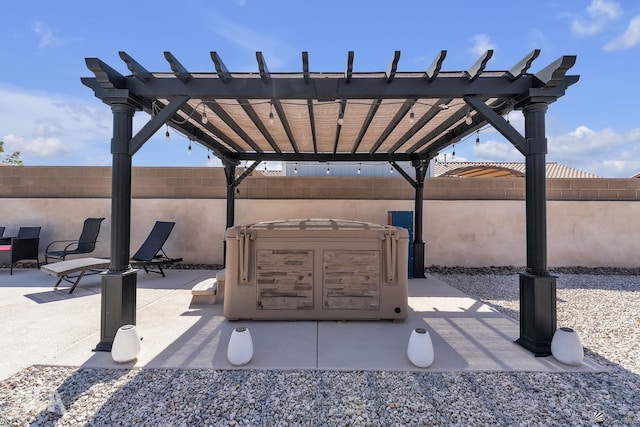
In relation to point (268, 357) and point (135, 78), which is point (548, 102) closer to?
point (268, 357)

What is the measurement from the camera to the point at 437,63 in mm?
2842

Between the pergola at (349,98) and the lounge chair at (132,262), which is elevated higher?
the pergola at (349,98)

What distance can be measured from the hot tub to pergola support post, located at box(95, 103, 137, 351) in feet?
3.32

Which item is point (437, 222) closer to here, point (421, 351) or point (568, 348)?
point (568, 348)

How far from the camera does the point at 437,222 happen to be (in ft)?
23.5

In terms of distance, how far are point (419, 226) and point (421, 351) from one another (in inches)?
167

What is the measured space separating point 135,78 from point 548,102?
4.20m

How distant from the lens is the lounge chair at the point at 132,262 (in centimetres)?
498

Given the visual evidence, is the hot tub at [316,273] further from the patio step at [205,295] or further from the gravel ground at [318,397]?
the gravel ground at [318,397]

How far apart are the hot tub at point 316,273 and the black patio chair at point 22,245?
588 centimetres

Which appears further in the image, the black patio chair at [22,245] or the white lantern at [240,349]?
the black patio chair at [22,245]

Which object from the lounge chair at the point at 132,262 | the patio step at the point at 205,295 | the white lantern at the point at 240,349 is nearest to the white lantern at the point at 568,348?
the white lantern at the point at 240,349

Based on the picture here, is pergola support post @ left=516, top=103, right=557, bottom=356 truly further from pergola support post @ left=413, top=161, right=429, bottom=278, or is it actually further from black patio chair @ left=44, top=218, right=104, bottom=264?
black patio chair @ left=44, top=218, right=104, bottom=264

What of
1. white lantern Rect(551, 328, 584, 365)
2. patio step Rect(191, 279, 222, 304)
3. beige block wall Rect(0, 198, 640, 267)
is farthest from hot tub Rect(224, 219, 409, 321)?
beige block wall Rect(0, 198, 640, 267)
